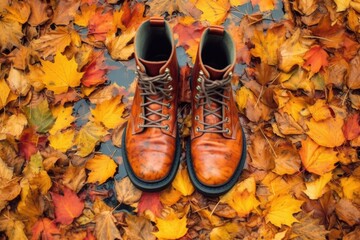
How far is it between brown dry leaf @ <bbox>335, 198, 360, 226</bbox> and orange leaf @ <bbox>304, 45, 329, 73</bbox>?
1.76 feet

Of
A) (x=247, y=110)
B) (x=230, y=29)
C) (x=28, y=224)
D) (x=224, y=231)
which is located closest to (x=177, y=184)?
(x=224, y=231)

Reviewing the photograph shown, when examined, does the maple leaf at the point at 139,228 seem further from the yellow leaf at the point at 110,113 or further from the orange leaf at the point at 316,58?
the orange leaf at the point at 316,58

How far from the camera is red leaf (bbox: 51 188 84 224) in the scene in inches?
56.0

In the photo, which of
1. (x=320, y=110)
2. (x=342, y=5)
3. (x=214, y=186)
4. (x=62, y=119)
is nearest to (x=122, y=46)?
(x=62, y=119)

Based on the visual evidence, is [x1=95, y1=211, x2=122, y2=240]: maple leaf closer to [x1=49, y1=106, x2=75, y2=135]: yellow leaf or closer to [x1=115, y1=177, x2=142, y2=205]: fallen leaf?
[x1=115, y1=177, x2=142, y2=205]: fallen leaf

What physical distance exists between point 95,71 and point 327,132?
951 millimetres

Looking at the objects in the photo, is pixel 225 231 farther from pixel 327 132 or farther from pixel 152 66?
pixel 152 66

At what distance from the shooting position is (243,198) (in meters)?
1.42

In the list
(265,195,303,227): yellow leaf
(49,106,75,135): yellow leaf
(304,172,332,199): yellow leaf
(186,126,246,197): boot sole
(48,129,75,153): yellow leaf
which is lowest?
(265,195,303,227): yellow leaf

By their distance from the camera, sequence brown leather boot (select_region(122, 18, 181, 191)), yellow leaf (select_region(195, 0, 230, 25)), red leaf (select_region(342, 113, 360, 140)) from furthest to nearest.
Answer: yellow leaf (select_region(195, 0, 230, 25)) < red leaf (select_region(342, 113, 360, 140)) < brown leather boot (select_region(122, 18, 181, 191))

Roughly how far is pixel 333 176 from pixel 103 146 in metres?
0.87

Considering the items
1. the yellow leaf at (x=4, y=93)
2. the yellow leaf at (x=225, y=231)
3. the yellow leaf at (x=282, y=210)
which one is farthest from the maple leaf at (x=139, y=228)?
the yellow leaf at (x=4, y=93)

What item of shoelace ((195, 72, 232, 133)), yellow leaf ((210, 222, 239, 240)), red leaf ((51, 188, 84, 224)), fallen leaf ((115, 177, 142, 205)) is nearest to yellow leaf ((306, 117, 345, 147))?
shoelace ((195, 72, 232, 133))

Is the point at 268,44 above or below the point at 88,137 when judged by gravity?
above
